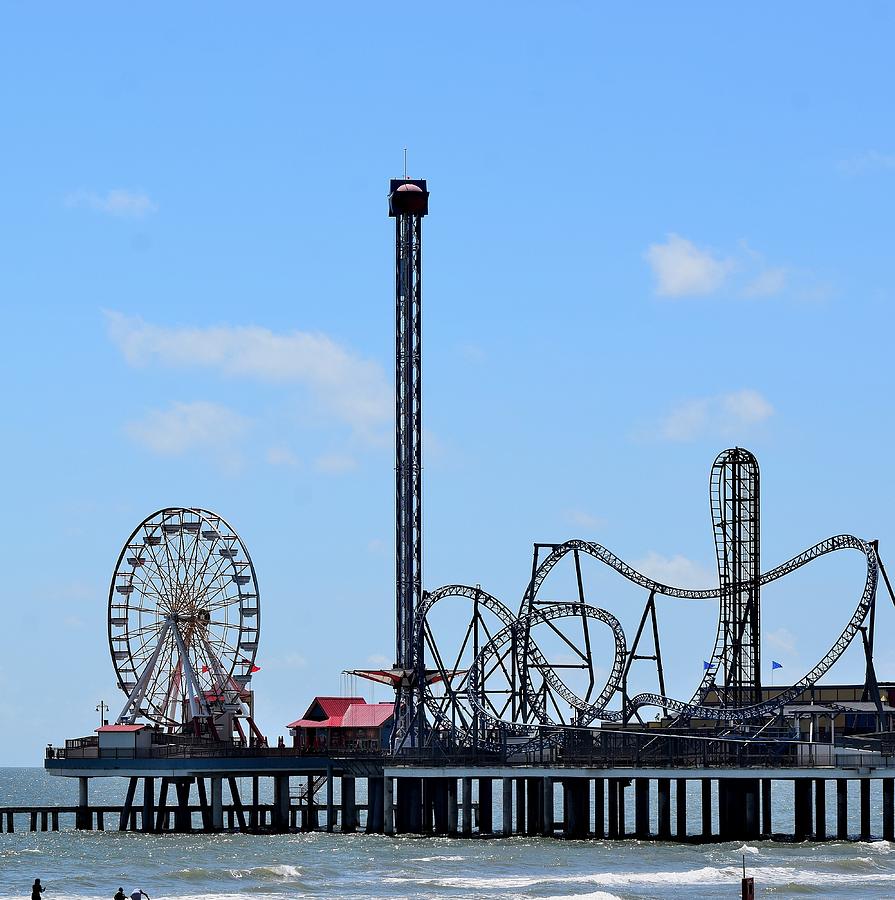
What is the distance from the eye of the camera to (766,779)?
83.2m

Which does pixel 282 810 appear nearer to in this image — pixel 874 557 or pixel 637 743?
pixel 637 743

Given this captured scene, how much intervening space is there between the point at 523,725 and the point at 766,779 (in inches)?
473

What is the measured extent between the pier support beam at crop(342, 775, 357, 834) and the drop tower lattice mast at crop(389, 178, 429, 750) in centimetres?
701

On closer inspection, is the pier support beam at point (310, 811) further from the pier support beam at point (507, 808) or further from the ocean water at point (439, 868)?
the pier support beam at point (507, 808)

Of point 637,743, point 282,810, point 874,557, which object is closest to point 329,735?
point 282,810

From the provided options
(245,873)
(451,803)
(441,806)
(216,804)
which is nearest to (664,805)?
(451,803)

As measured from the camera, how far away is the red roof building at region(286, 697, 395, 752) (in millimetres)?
101250

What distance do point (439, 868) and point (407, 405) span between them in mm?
33791

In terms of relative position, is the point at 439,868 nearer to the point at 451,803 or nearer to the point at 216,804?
the point at 451,803

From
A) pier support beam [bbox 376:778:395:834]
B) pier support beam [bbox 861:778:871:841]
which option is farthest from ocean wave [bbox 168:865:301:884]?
pier support beam [bbox 861:778:871:841]

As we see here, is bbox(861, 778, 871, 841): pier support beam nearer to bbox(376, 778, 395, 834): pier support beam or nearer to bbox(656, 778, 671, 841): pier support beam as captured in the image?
bbox(656, 778, 671, 841): pier support beam

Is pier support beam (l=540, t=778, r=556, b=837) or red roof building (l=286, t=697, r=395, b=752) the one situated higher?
red roof building (l=286, t=697, r=395, b=752)

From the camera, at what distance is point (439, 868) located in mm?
76500

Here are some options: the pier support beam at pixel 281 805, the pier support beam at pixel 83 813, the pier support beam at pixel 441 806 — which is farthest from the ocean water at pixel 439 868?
the pier support beam at pixel 83 813
